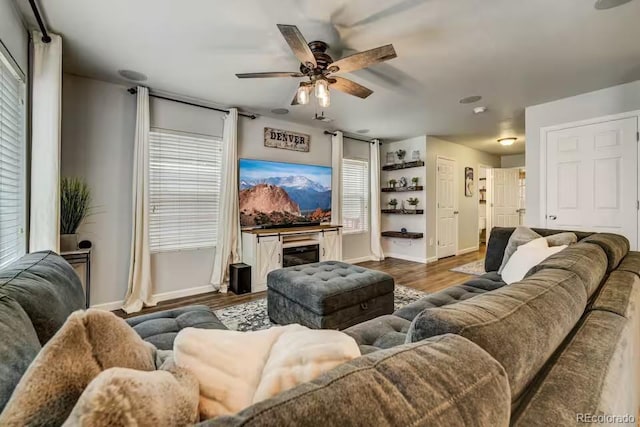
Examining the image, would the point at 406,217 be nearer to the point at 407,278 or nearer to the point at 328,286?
the point at 407,278

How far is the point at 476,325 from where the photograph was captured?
632mm

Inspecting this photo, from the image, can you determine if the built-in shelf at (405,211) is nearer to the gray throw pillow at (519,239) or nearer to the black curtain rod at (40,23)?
the gray throw pillow at (519,239)

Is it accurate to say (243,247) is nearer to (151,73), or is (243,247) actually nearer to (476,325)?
(151,73)

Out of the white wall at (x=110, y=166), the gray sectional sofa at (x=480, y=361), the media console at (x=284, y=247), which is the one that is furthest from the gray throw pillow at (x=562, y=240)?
the white wall at (x=110, y=166)

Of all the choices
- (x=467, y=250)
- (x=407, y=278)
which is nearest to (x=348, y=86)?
(x=407, y=278)

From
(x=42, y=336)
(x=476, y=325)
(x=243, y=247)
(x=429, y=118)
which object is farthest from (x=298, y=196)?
(x=476, y=325)

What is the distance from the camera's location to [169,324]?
1588 millimetres

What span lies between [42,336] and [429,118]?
4757 millimetres

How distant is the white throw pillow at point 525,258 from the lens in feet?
6.57

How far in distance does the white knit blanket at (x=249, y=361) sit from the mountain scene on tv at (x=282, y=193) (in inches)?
136

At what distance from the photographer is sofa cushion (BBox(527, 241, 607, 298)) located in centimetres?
114

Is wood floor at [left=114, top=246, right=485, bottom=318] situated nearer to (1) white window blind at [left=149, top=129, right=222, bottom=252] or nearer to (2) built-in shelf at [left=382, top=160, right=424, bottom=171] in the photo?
(1) white window blind at [left=149, top=129, right=222, bottom=252]

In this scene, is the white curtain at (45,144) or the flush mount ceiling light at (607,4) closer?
the flush mount ceiling light at (607,4)

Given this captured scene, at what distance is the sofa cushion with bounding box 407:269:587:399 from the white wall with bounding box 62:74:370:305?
11.6 ft
